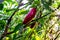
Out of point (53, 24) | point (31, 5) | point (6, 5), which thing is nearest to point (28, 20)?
point (31, 5)

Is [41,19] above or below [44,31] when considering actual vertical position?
above

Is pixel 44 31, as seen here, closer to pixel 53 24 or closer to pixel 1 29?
pixel 53 24

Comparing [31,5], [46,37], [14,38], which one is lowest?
[46,37]

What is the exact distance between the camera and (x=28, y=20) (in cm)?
65

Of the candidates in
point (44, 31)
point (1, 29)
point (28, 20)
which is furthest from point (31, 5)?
point (44, 31)

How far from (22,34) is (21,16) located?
0.08m

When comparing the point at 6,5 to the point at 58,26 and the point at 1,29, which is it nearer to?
the point at 1,29

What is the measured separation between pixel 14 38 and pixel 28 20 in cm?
12

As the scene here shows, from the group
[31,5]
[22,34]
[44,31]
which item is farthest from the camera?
[44,31]

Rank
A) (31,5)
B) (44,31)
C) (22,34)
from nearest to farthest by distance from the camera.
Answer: (31,5), (22,34), (44,31)

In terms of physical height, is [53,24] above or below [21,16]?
below

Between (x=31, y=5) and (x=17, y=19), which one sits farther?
(x=17, y=19)

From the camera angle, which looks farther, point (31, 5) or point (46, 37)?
point (46, 37)

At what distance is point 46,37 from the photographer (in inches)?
35.8
